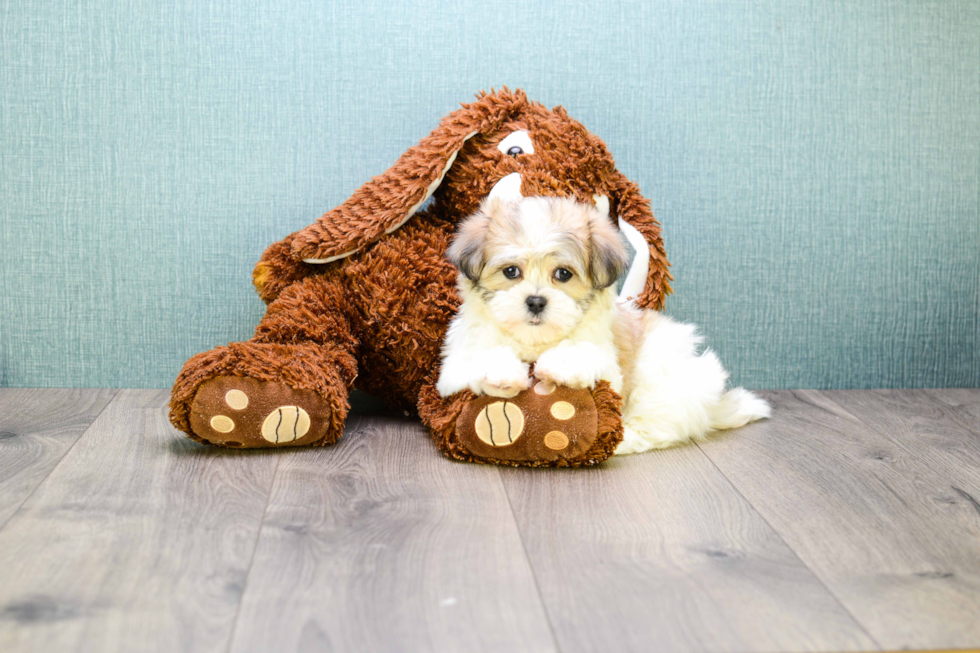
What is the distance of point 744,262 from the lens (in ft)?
6.37

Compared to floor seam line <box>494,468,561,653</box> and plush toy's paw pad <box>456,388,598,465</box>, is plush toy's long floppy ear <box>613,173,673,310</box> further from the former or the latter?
floor seam line <box>494,468,561,653</box>

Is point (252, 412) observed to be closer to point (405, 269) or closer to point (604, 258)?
point (405, 269)

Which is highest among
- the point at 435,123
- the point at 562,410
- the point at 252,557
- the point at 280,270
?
the point at 435,123

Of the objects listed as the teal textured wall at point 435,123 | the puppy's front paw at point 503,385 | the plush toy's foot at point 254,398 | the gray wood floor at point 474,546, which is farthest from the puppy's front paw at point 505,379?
the teal textured wall at point 435,123

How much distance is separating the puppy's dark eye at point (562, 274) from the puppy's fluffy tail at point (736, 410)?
0.46m

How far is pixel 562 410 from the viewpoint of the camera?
4.45 feet

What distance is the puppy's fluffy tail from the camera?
1.64 m

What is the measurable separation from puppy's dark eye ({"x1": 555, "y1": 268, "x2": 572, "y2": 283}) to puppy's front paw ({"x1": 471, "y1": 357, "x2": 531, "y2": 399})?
0.15 metres

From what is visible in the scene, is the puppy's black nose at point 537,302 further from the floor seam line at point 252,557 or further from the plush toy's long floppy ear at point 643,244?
the floor seam line at point 252,557

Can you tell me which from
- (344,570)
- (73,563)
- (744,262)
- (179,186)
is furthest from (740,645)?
(179,186)

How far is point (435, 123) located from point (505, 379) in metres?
0.75

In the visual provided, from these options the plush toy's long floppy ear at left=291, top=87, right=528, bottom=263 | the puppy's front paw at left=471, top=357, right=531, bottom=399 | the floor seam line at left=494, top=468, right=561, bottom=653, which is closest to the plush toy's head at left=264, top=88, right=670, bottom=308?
the plush toy's long floppy ear at left=291, top=87, right=528, bottom=263

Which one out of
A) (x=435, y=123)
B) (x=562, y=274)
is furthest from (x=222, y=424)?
(x=435, y=123)

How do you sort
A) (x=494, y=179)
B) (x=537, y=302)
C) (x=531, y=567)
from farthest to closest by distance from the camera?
(x=494, y=179), (x=537, y=302), (x=531, y=567)
